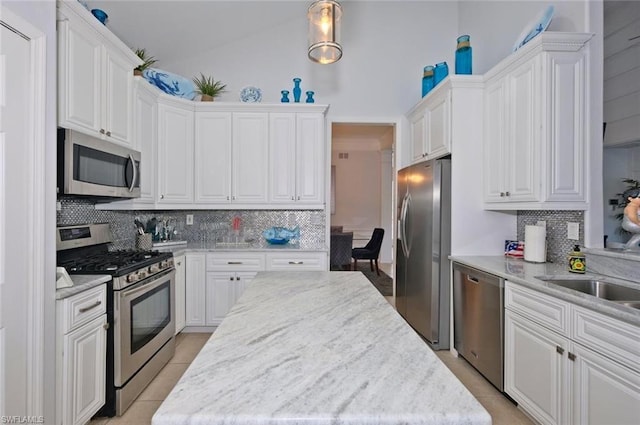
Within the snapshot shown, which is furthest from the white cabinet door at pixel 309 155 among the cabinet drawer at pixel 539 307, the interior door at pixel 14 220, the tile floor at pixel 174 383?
the interior door at pixel 14 220

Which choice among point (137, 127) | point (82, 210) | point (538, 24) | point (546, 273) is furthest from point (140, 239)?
point (538, 24)

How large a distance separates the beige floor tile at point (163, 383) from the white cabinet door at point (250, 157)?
5.63 feet

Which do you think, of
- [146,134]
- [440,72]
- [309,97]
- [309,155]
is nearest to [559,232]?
[440,72]

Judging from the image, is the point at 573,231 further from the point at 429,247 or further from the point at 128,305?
the point at 128,305

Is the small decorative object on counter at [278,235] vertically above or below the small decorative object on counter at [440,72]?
below

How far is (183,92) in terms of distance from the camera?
11.7 ft

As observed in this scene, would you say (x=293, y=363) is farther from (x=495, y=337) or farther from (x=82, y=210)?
(x=82, y=210)

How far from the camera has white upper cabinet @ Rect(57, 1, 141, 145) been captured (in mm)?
1900

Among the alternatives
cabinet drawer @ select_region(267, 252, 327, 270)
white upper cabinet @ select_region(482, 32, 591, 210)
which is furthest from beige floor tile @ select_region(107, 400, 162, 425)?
white upper cabinet @ select_region(482, 32, 591, 210)

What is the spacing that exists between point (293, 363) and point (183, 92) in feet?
11.5

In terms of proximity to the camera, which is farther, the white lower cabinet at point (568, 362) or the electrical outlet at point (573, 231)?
the electrical outlet at point (573, 231)

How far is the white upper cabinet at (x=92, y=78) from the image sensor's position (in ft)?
6.23

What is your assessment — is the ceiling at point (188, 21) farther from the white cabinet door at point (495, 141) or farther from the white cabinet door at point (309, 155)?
the white cabinet door at point (495, 141)

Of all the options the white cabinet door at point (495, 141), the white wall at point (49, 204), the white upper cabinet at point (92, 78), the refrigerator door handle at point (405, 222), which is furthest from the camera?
the refrigerator door handle at point (405, 222)
